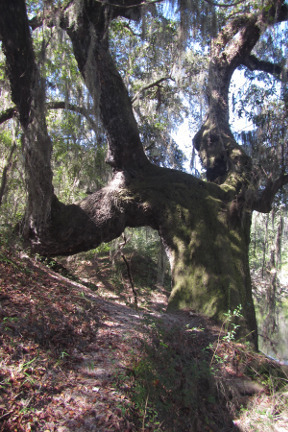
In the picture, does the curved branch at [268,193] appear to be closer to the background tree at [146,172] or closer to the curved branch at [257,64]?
the background tree at [146,172]

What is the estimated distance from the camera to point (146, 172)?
689 cm

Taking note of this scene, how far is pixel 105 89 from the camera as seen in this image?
6.23 meters

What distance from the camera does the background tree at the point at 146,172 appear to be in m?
4.70

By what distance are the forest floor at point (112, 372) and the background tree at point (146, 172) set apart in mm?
1094

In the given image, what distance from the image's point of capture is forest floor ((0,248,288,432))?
2.41 meters

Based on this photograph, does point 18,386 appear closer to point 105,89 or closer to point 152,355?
point 152,355

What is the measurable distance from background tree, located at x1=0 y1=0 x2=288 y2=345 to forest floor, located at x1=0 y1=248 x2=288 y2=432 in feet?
3.59

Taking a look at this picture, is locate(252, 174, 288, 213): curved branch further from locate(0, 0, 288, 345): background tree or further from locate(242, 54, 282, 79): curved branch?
locate(242, 54, 282, 79): curved branch

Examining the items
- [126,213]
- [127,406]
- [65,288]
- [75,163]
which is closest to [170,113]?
[75,163]

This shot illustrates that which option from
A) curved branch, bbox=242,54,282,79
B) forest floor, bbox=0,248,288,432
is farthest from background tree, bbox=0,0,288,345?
forest floor, bbox=0,248,288,432

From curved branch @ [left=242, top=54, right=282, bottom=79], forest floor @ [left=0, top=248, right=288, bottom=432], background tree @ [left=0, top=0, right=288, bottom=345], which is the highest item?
curved branch @ [left=242, top=54, right=282, bottom=79]

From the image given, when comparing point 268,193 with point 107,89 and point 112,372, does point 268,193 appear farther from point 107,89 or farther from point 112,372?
point 112,372

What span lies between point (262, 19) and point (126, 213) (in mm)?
5427

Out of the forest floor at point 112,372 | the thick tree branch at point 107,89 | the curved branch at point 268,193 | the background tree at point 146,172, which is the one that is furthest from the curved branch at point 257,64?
the forest floor at point 112,372
